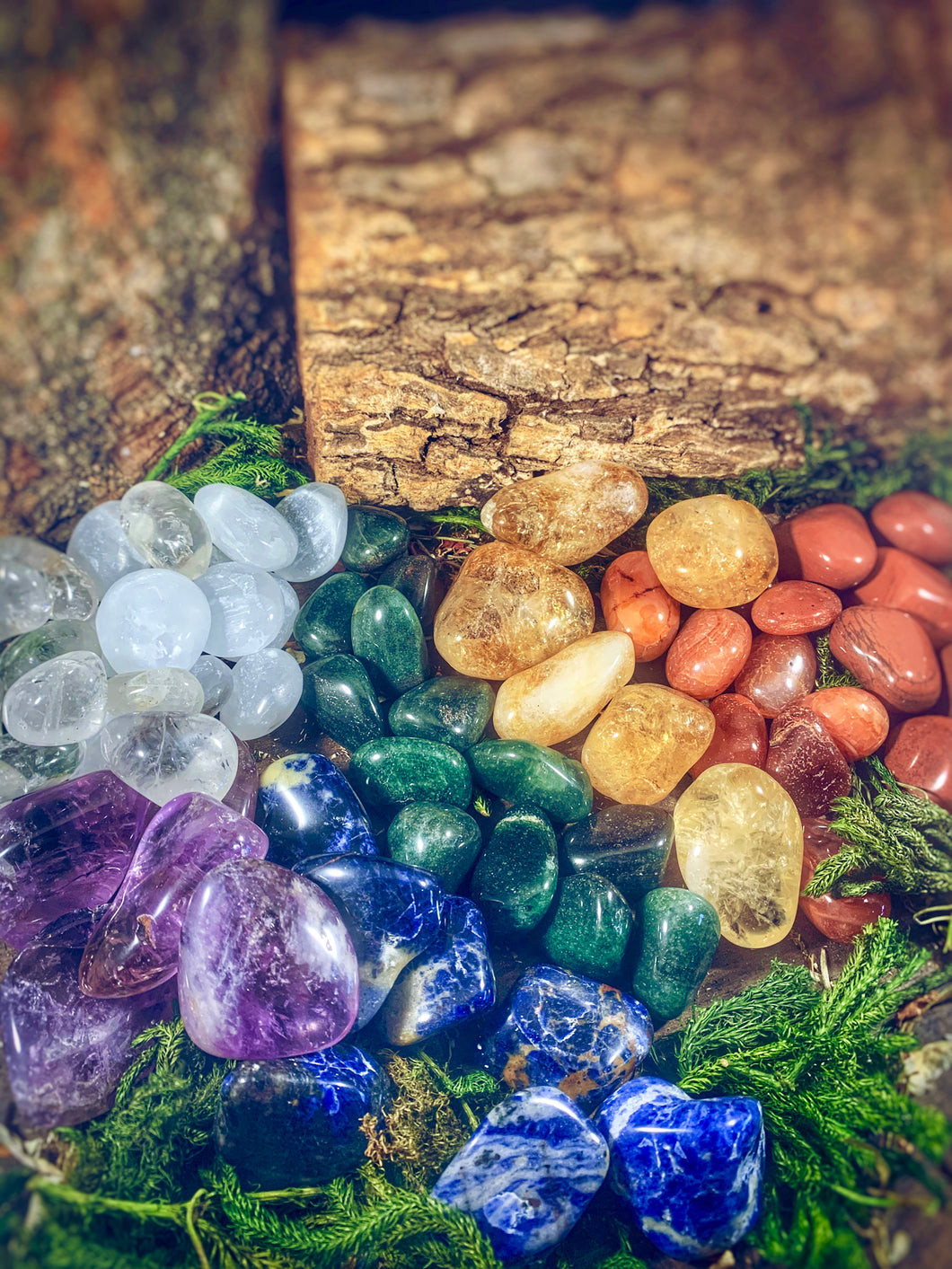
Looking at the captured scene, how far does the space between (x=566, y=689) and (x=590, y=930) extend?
50 centimetres

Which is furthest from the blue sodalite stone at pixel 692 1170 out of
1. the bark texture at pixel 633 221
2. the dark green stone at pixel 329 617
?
the bark texture at pixel 633 221

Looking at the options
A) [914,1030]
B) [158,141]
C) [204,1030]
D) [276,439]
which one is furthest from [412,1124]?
[158,141]

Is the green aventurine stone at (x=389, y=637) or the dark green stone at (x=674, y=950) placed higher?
the green aventurine stone at (x=389, y=637)

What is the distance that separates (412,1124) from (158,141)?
176 centimetres

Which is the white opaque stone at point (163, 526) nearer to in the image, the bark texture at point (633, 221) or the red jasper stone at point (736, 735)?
the bark texture at point (633, 221)

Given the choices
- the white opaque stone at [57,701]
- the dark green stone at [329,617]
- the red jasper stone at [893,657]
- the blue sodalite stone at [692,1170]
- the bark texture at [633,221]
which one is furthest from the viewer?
the dark green stone at [329,617]

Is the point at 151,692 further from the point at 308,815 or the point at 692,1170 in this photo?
the point at 692,1170

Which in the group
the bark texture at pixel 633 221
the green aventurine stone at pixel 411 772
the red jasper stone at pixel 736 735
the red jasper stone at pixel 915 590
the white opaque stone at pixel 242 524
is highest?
the bark texture at pixel 633 221

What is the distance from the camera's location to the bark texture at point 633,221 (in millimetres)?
1069

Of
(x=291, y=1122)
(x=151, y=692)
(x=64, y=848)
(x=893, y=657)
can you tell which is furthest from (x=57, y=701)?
(x=893, y=657)

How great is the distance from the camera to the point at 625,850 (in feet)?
5.12

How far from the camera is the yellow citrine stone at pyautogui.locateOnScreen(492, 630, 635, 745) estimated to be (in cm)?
160

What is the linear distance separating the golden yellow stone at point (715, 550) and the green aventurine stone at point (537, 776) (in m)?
0.48

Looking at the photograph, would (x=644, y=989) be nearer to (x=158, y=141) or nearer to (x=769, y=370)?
(x=769, y=370)
